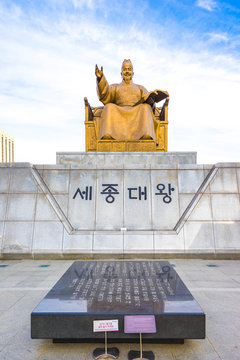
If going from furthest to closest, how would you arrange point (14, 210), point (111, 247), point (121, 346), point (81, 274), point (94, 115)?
point (94, 115) < point (14, 210) < point (111, 247) < point (81, 274) < point (121, 346)

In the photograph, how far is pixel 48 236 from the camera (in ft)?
23.6

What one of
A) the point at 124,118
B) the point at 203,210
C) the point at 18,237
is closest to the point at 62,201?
the point at 18,237

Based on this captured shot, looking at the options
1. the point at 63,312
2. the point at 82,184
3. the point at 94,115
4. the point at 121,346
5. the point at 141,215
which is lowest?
the point at 121,346

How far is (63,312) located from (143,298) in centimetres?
88

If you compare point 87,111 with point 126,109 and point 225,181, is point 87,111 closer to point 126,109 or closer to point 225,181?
point 126,109

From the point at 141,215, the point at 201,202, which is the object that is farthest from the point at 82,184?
the point at 201,202

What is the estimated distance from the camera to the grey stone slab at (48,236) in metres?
7.06

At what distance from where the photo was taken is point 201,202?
7.63 metres

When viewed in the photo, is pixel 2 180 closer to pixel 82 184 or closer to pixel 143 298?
pixel 82 184

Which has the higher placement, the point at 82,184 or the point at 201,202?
the point at 82,184

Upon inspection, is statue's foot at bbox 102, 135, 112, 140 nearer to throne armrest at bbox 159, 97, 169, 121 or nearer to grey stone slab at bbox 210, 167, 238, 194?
throne armrest at bbox 159, 97, 169, 121

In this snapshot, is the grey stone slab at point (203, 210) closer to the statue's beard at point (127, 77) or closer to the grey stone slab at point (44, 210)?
the grey stone slab at point (44, 210)

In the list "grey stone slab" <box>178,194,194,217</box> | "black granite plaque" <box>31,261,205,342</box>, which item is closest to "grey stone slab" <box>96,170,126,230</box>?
"grey stone slab" <box>178,194,194,217</box>

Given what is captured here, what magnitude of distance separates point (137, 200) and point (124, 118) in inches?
153
